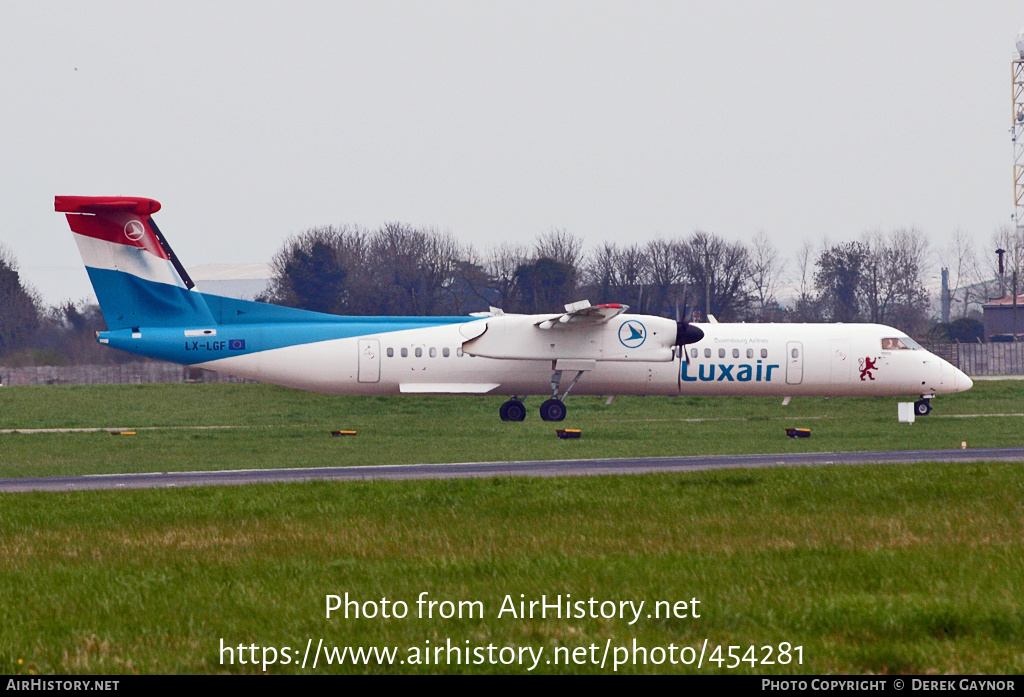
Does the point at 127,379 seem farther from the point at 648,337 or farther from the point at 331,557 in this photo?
the point at 331,557

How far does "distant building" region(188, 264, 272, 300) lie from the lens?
96.7 m

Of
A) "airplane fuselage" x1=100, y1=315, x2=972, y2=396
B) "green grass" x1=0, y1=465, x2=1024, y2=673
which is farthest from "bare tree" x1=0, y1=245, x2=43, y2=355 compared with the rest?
"green grass" x1=0, y1=465, x2=1024, y2=673

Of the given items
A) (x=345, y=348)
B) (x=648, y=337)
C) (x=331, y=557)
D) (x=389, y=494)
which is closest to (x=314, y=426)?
(x=345, y=348)

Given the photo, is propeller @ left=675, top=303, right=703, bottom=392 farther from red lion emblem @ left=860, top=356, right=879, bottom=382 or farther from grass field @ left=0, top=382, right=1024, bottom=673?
grass field @ left=0, top=382, right=1024, bottom=673

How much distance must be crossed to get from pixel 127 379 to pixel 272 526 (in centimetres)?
4986

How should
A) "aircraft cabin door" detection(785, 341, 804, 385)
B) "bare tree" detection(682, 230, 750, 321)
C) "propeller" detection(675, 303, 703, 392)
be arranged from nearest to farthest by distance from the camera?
1. "propeller" detection(675, 303, 703, 392)
2. "aircraft cabin door" detection(785, 341, 804, 385)
3. "bare tree" detection(682, 230, 750, 321)

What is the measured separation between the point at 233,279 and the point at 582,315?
78826 millimetres

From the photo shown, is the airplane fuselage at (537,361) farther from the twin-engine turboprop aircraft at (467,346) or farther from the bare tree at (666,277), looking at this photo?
the bare tree at (666,277)

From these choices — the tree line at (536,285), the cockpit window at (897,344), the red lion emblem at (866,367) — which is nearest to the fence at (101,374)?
the tree line at (536,285)

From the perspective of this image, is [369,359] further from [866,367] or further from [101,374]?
[101,374]

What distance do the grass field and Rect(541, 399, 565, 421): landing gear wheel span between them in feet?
45.2

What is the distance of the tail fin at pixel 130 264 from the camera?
33.5m
